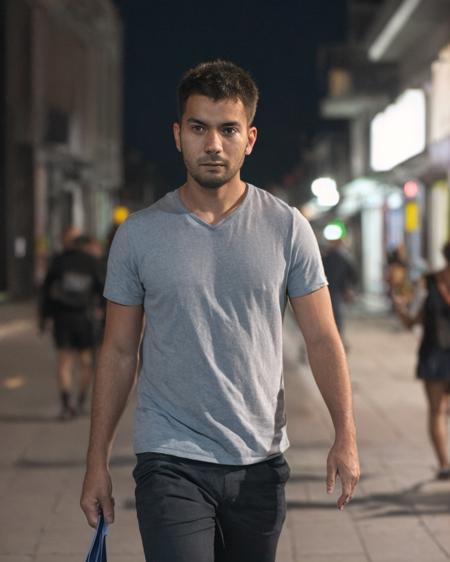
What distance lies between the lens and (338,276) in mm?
14484

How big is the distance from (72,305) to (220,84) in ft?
27.3

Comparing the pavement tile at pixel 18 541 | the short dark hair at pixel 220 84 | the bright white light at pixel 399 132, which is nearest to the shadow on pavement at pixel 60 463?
the pavement tile at pixel 18 541

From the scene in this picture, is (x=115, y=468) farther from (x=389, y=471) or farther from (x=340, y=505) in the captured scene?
(x=340, y=505)

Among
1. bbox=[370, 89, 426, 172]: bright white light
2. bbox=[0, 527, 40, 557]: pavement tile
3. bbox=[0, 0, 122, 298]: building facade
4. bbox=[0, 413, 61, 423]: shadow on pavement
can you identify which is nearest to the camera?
bbox=[0, 527, 40, 557]: pavement tile

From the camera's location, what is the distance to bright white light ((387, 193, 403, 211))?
3284 cm

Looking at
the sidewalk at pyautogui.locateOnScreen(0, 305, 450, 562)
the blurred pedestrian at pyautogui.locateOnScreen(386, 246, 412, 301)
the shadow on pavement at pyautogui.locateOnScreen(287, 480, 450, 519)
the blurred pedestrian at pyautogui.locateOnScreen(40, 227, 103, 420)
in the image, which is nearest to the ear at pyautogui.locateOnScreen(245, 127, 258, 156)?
the sidewalk at pyautogui.locateOnScreen(0, 305, 450, 562)

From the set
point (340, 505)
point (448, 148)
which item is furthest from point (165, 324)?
point (448, 148)

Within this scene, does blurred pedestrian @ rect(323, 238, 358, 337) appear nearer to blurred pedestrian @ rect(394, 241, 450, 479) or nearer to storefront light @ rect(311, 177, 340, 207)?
blurred pedestrian @ rect(394, 241, 450, 479)

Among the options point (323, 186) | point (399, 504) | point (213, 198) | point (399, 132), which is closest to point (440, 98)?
point (323, 186)

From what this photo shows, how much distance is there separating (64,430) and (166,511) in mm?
7263

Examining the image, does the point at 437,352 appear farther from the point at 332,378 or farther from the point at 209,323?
the point at 209,323

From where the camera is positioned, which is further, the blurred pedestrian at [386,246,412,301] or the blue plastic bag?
the blurred pedestrian at [386,246,412,301]

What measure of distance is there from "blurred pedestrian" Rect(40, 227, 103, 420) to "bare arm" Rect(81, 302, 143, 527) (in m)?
8.05

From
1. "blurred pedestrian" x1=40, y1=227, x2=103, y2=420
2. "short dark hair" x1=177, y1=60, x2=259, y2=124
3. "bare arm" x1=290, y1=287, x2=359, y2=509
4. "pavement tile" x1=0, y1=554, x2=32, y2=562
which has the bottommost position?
"pavement tile" x1=0, y1=554, x2=32, y2=562
